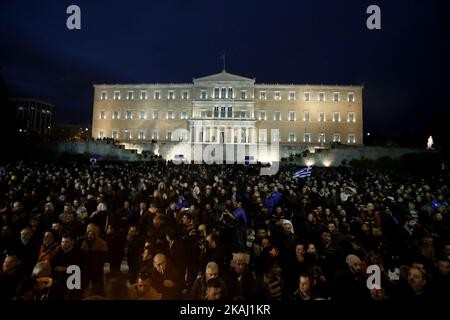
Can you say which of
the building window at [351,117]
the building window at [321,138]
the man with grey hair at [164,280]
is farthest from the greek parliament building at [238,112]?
the man with grey hair at [164,280]

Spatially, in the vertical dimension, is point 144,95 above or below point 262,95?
above

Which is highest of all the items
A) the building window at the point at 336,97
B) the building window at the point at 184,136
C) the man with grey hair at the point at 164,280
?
the building window at the point at 336,97

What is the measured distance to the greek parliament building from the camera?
53228 millimetres

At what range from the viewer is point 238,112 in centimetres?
5359

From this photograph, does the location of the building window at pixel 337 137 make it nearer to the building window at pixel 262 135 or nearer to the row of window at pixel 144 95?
the building window at pixel 262 135

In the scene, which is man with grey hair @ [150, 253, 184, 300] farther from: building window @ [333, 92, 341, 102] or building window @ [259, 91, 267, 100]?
building window @ [333, 92, 341, 102]

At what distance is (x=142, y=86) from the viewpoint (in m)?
57.5

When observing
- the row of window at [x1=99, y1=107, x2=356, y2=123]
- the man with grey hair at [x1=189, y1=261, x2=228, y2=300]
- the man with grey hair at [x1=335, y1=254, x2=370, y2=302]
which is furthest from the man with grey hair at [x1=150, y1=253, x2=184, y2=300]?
the row of window at [x1=99, y1=107, x2=356, y2=123]

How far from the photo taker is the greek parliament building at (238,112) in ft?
175

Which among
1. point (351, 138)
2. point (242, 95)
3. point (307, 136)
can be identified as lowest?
point (351, 138)

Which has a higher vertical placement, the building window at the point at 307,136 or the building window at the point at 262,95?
the building window at the point at 262,95

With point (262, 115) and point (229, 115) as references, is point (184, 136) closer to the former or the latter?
point (229, 115)

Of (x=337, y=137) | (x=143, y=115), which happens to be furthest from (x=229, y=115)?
(x=337, y=137)
